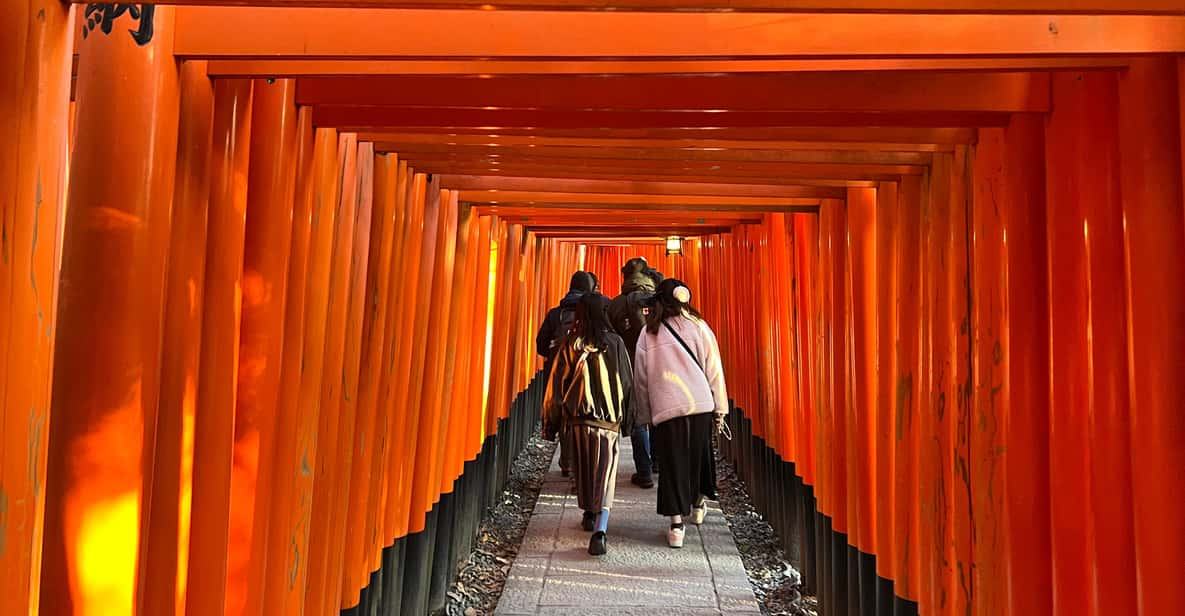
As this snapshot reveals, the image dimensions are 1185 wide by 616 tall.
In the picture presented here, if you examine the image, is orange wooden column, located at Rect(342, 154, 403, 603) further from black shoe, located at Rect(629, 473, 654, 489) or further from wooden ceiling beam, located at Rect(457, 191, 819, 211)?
black shoe, located at Rect(629, 473, 654, 489)

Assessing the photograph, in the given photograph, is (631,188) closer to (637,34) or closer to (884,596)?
(884,596)

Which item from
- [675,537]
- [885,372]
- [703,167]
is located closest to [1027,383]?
[885,372]

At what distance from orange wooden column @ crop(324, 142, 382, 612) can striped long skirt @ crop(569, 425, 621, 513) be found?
2.83 meters

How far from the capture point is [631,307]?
277 inches

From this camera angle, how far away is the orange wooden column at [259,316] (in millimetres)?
2186

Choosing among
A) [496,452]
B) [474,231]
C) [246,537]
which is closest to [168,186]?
[246,537]

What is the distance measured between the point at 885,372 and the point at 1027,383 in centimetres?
130

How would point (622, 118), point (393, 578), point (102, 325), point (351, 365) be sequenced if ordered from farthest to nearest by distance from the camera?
point (393, 578)
point (351, 365)
point (622, 118)
point (102, 325)

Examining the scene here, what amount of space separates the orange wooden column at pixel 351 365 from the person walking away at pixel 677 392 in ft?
9.72

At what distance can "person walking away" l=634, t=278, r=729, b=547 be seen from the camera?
583 centimetres

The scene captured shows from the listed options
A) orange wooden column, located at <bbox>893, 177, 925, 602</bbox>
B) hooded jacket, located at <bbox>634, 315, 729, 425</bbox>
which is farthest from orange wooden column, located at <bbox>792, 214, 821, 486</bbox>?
orange wooden column, located at <bbox>893, 177, 925, 602</bbox>

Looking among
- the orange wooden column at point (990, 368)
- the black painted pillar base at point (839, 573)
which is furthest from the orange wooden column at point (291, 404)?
the black painted pillar base at point (839, 573)

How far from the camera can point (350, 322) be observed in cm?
305

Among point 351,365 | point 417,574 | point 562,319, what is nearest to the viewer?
point 351,365
